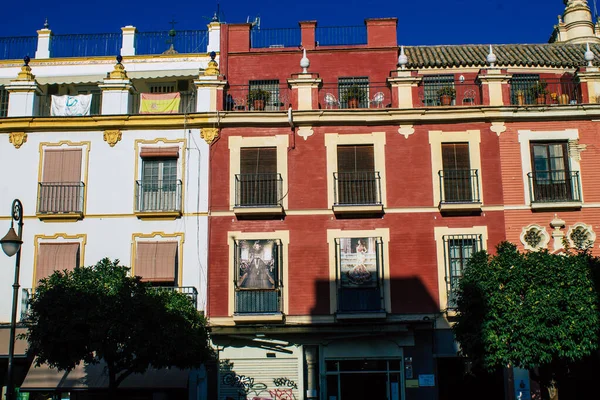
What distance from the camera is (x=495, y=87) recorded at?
24.3m

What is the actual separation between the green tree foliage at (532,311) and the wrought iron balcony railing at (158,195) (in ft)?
32.0

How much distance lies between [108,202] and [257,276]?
5.37 meters

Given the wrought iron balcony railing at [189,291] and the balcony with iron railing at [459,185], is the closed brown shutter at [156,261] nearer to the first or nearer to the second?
→ the wrought iron balcony railing at [189,291]

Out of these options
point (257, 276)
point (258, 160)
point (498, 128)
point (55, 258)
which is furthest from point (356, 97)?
point (55, 258)

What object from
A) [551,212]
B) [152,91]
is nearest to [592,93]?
[551,212]

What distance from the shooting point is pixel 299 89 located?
24531 mm

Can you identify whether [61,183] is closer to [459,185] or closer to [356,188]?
[356,188]

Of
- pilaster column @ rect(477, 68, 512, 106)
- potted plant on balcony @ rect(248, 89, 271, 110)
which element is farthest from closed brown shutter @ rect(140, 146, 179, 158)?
pilaster column @ rect(477, 68, 512, 106)

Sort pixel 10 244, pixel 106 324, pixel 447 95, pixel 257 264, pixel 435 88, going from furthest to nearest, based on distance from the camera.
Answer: pixel 435 88 < pixel 447 95 < pixel 257 264 < pixel 106 324 < pixel 10 244

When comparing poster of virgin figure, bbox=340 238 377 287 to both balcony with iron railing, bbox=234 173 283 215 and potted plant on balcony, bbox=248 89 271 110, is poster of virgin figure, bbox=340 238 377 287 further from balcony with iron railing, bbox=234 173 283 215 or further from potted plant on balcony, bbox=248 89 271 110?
potted plant on balcony, bbox=248 89 271 110

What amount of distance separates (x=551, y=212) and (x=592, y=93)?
4382 millimetres

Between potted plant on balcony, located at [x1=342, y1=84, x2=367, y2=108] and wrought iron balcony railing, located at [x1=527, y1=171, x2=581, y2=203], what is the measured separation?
599 cm

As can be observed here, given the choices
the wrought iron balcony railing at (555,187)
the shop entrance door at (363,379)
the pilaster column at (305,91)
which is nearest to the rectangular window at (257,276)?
the shop entrance door at (363,379)

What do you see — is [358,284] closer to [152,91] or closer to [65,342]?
[65,342]
